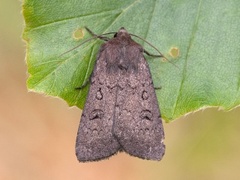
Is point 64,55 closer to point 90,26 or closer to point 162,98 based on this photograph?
point 90,26

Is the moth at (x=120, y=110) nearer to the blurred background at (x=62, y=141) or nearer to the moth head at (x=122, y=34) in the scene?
→ the moth head at (x=122, y=34)

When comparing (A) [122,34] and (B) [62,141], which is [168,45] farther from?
(B) [62,141]

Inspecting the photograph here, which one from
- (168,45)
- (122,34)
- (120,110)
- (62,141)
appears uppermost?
(122,34)

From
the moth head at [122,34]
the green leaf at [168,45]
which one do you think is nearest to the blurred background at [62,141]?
the green leaf at [168,45]

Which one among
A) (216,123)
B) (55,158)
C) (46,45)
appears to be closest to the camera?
(46,45)

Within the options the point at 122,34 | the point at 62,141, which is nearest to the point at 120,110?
the point at 122,34

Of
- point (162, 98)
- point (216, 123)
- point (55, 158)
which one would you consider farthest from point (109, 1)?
point (55, 158)

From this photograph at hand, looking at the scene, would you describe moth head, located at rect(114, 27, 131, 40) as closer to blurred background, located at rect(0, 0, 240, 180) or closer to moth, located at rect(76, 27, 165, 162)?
moth, located at rect(76, 27, 165, 162)
